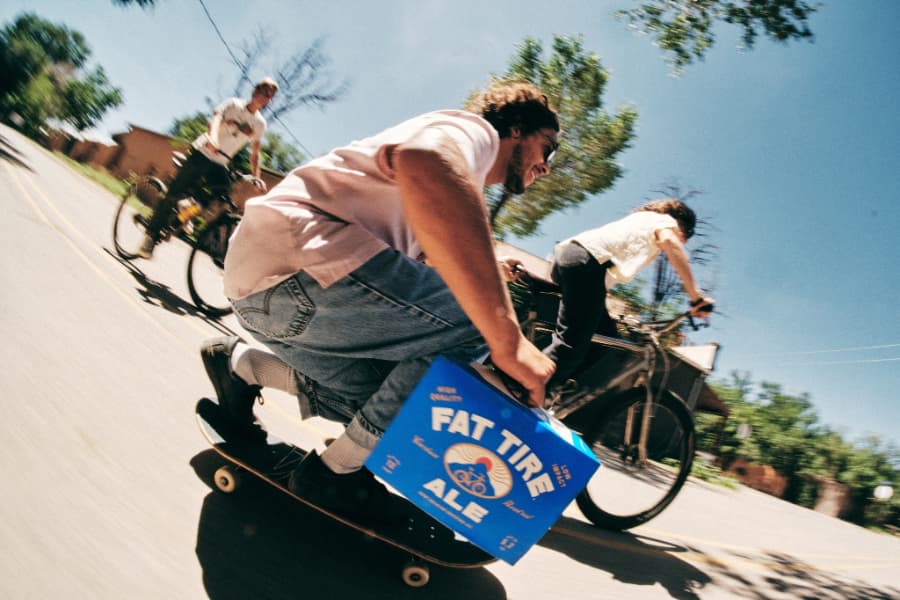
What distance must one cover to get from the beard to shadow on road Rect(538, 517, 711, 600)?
1.78 metres

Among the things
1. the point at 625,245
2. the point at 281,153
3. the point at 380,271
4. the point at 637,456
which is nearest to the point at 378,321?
the point at 380,271

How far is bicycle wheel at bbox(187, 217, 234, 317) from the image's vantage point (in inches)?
169

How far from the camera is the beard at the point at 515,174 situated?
1.53 meters

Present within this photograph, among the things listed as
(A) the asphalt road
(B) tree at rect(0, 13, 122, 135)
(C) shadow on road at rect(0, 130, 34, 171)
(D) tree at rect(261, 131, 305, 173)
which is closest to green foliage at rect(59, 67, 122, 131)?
(B) tree at rect(0, 13, 122, 135)

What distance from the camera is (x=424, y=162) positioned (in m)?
1.01

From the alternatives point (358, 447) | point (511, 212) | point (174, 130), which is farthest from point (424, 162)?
point (174, 130)

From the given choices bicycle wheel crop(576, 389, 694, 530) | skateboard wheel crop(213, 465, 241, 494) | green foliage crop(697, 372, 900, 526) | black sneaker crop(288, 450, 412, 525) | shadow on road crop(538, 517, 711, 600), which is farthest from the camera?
green foliage crop(697, 372, 900, 526)

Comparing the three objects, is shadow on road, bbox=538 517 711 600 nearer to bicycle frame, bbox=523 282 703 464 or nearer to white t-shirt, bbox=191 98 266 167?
bicycle frame, bbox=523 282 703 464

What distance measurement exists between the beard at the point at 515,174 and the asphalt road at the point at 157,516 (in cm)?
147

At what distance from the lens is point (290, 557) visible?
1.36 m

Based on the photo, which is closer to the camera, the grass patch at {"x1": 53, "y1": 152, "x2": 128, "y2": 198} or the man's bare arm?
the man's bare arm

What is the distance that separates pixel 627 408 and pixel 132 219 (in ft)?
18.8

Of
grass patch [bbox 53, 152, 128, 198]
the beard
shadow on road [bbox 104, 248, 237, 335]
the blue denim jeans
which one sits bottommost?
shadow on road [bbox 104, 248, 237, 335]

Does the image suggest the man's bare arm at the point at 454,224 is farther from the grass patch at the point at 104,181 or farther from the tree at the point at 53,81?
the tree at the point at 53,81
